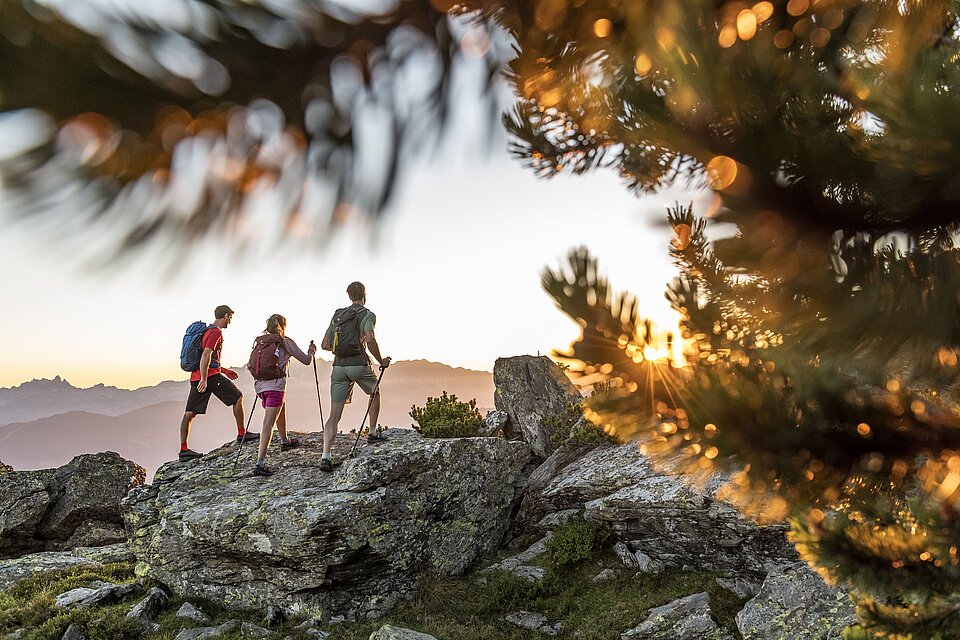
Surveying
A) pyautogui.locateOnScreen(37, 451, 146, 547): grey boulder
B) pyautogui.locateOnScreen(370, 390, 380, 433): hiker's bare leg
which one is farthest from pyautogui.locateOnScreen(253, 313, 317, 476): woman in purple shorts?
pyautogui.locateOnScreen(37, 451, 146, 547): grey boulder

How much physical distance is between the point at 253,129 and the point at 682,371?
2.09 meters

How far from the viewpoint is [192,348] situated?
1123 centimetres

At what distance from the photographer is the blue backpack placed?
440 inches

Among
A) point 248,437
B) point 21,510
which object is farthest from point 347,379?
point 21,510

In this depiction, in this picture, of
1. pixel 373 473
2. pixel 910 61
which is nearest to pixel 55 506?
pixel 373 473

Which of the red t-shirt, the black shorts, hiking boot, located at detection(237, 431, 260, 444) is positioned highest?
the red t-shirt

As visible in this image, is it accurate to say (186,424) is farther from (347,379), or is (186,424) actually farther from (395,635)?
(395,635)

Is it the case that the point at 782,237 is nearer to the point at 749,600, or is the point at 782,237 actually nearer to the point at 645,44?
the point at 645,44

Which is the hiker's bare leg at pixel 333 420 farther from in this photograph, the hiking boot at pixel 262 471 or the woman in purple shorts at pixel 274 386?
the hiking boot at pixel 262 471

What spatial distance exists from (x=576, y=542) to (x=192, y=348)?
337 inches

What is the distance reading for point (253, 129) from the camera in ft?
5.04

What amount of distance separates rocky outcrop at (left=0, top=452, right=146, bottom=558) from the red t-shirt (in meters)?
7.58

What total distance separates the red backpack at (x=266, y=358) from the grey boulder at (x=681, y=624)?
24.3 feet

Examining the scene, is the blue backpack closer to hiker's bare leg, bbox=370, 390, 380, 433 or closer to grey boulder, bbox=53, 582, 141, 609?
hiker's bare leg, bbox=370, 390, 380, 433
